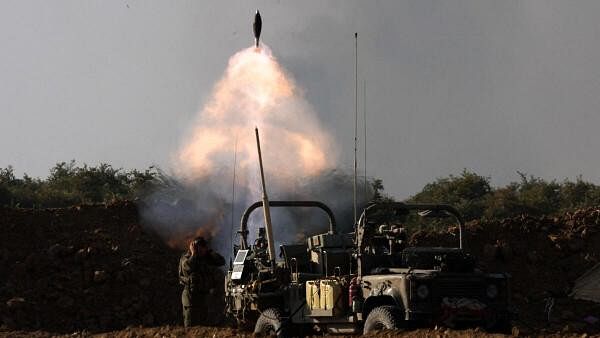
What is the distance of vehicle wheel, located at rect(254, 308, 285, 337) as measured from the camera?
18969 millimetres

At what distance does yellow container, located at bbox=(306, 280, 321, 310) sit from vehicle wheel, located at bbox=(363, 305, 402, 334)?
1627 millimetres

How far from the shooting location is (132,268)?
106ft

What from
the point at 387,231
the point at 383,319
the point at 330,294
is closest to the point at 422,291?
the point at 383,319

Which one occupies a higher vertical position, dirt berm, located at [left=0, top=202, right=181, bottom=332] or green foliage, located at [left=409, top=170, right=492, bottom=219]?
green foliage, located at [left=409, top=170, right=492, bottom=219]

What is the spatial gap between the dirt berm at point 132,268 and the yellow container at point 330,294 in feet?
38.1

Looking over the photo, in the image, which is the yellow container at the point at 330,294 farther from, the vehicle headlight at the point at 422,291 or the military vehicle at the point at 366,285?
the vehicle headlight at the point at 422,291

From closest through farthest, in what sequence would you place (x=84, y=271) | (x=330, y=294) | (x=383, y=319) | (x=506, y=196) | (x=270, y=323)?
(x=383, y=319) < (x=330, y=294) < (x=270, y=323) < (x=84, y=271) < (x=506, y=196)

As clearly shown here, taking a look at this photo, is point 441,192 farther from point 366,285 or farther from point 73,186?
point 366,285

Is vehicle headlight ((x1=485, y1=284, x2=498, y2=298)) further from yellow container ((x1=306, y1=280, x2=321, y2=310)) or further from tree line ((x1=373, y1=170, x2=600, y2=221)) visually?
tree line ((x1=373, y1=170, x2=600, y2=221))

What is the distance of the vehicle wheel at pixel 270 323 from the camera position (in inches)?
747

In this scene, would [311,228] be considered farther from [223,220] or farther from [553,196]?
[553,196]

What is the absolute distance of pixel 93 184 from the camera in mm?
50375

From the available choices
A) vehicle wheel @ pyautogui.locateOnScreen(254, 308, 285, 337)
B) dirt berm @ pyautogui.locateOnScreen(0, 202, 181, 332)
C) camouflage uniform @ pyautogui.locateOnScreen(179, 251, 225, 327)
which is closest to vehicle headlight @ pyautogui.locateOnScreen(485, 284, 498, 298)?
vehicle wheel @ pyautogui.locateOnScreen(254, 308, 285, 337)

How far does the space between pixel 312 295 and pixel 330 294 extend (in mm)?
695
